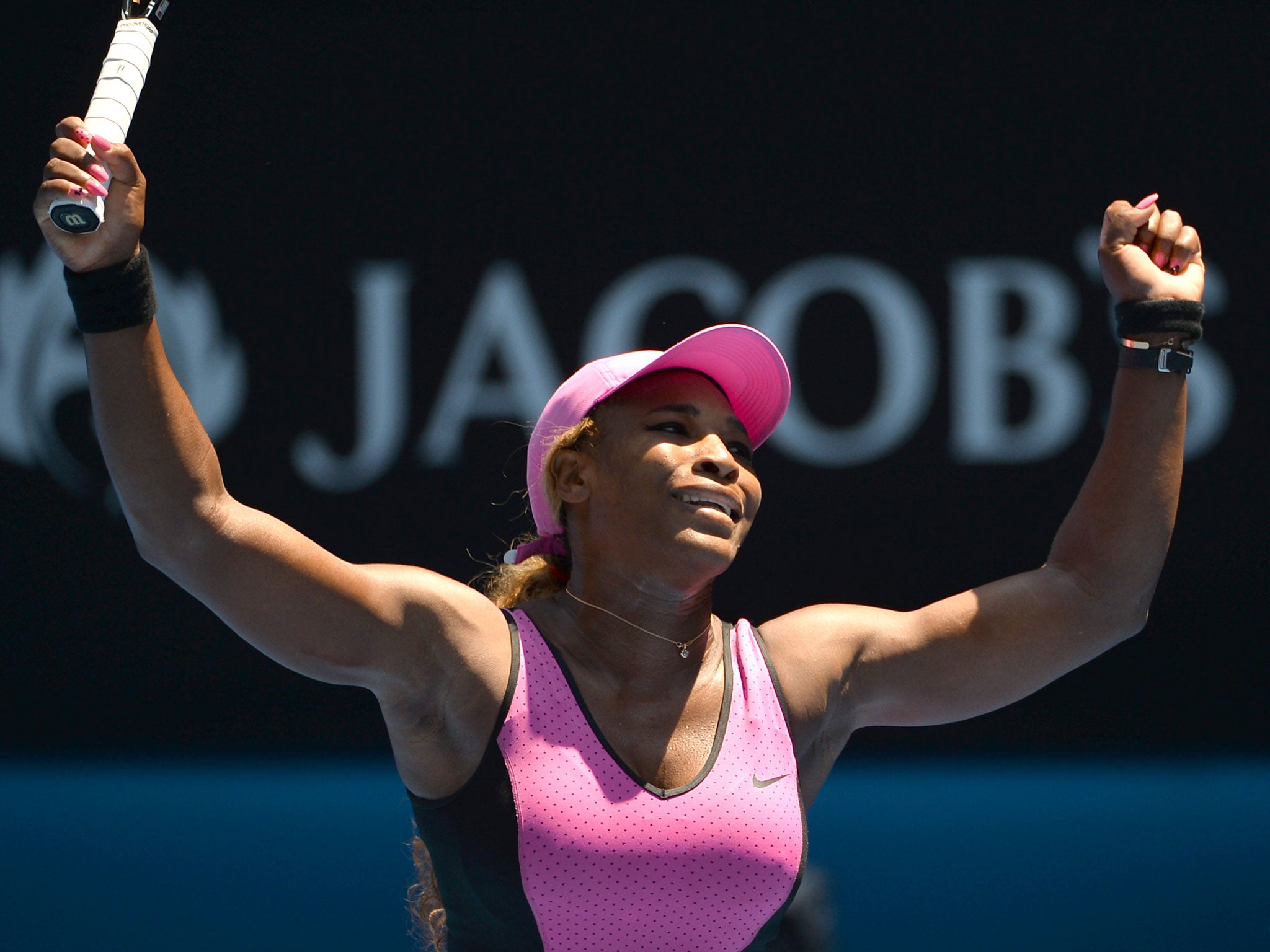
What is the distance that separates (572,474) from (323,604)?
18.1 inches

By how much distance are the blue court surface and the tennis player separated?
0.87 meters

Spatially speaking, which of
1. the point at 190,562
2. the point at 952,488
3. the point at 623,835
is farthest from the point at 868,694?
the point at 952,488

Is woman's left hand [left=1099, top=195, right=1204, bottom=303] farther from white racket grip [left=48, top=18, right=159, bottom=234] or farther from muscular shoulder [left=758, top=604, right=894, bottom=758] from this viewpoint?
white racket grip [left=48, top=18, right=159, bottom=234]

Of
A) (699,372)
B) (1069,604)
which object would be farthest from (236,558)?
(1069,604)

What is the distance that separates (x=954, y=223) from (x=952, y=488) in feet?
2.11

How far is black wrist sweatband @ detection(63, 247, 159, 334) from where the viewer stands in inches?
58.6

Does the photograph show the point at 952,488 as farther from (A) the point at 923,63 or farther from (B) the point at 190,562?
(B) the point at 190,562

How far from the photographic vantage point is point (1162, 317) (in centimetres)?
188

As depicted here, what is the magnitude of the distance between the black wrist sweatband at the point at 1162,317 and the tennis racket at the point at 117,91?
1.18 meters

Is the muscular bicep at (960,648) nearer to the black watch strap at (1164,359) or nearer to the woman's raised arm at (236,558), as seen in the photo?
the black watch strap at (1164,359)

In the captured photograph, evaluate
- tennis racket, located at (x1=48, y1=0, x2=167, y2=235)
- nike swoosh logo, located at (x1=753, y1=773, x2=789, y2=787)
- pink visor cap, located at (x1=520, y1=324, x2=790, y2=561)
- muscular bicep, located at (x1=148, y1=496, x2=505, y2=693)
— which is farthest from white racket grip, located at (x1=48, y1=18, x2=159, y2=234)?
nike swoosh logo, located at (x1=753, y1=773, x2=789, y2=787)

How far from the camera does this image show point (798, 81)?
3.69 meters

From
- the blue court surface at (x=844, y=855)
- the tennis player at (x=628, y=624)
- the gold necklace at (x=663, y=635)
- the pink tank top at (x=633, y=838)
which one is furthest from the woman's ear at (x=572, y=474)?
the blue court surface at (x=844, y=855)

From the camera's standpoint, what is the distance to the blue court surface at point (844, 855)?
2957 millimetres
